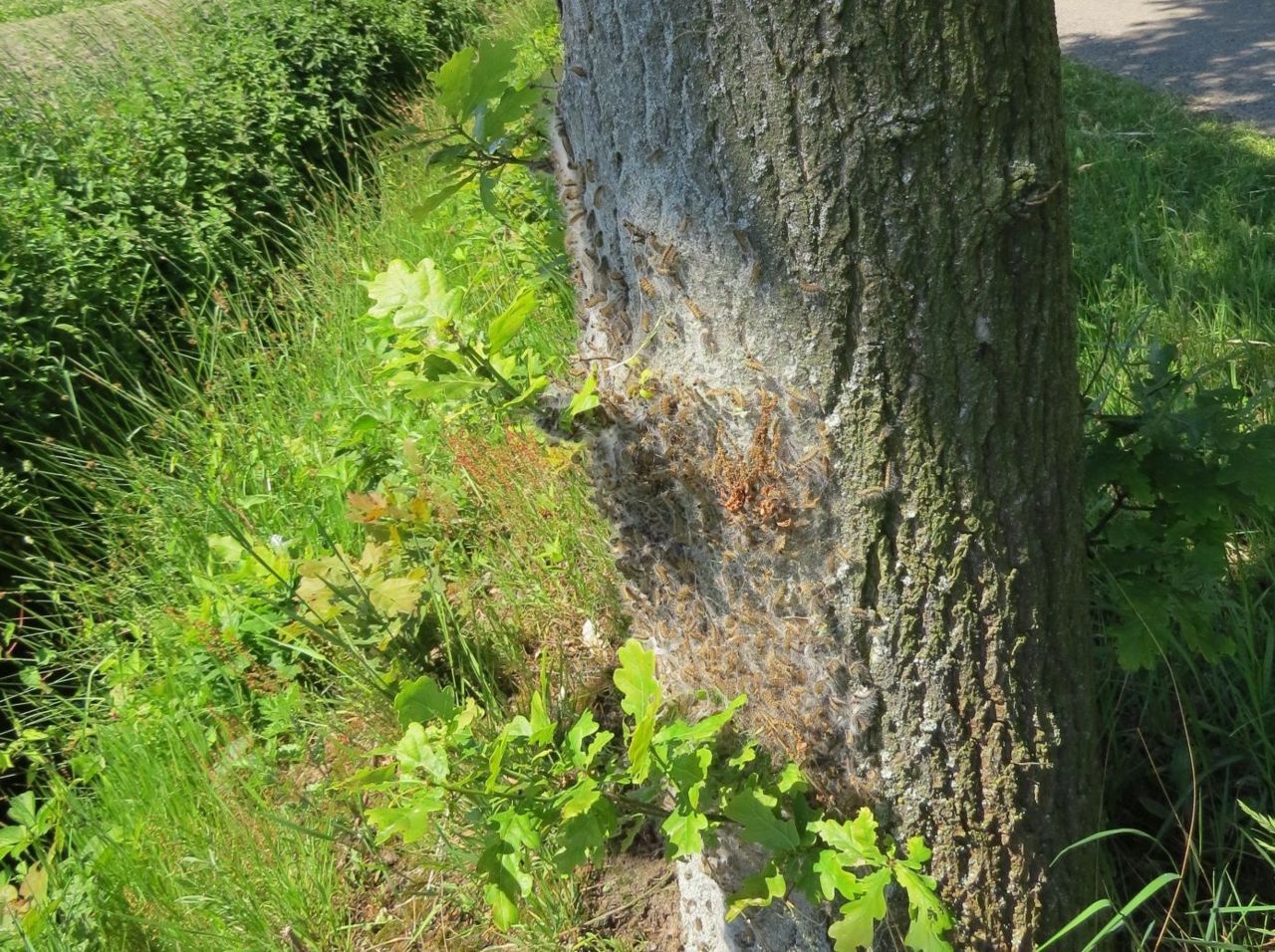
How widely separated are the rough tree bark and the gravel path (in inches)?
184

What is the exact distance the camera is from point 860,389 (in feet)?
4.79

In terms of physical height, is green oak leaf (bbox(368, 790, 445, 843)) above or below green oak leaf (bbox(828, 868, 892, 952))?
above

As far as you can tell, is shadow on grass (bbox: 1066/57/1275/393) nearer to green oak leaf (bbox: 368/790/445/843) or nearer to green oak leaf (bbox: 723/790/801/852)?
green oak leaf (bbox: 723/790/801/852)

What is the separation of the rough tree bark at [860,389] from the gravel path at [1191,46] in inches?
184

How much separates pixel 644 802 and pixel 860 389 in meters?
0.75

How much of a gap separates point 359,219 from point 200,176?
123cm

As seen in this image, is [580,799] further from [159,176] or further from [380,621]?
[159,176]

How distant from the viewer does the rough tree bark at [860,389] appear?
1348 millimetres

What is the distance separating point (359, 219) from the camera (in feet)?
16.3

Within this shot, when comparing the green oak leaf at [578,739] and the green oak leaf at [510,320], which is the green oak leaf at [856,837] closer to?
the green oak leaf at [578,739]

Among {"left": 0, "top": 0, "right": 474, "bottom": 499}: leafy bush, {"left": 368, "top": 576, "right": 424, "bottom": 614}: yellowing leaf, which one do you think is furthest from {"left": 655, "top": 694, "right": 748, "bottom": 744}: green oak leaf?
{"left": 0, "top": 0, "right": 474, "bottom": 499}: leafy bush

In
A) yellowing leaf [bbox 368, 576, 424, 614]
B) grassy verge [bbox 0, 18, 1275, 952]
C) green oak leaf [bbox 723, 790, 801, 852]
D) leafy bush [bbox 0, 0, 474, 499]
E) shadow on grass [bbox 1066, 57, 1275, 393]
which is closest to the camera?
green oak leaf [bbox 723, 790, 801, 852]

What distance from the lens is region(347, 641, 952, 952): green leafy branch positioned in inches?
58.5

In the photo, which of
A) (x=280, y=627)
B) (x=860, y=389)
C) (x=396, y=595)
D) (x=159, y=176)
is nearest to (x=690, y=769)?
(x=860, y=389)
